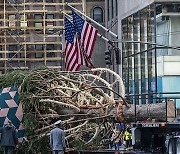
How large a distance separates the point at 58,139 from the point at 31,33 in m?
44.1

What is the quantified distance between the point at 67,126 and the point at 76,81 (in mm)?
1607

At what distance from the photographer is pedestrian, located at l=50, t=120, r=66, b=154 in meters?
20.7

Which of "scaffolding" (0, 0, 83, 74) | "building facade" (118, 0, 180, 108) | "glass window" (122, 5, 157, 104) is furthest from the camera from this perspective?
"scaffolding" (0, 0, 83, 74)

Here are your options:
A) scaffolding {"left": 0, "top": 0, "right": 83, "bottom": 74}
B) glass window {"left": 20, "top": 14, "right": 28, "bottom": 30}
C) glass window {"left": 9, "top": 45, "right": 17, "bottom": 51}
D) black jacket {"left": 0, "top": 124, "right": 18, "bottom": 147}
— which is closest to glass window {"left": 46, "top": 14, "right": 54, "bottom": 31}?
scaffolding {"left": 0, "top": 0, "right": 83, "bottom": 74}

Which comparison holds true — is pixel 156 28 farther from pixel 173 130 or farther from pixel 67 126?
pixel 173 130

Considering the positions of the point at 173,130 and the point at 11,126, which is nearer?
the point at 173,130

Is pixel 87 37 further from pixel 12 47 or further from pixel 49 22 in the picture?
pixel 12 47

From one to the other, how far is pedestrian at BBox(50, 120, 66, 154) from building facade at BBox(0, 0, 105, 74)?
4136 centimetres

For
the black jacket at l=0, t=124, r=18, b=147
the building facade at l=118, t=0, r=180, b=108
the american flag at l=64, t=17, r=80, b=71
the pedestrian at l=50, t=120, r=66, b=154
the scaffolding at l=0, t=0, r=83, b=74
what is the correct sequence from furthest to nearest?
1. the scaffolding at l=0, t=0, r=83, b=74
2. the building facade at l=118, t=0, r=180, b=108
3. the american flag at l=64, t=17, r=80, b=71
4. the black jacket at l=0, t=124, r=18, b=147
5. the pedestrian at l=50, t=120, r=66, b=154

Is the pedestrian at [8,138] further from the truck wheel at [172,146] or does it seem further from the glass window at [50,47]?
the glass window at [50,47]

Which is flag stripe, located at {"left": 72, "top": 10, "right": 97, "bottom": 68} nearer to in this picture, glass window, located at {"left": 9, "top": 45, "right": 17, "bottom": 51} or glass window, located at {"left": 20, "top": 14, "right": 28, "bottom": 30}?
glass window, located at {"left": 20, "top": 14, "right": 28, "bottom": 30}

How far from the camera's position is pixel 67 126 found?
23188mm

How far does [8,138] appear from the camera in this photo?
2180 cm

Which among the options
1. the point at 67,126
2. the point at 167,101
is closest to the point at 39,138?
the point at 67,126
